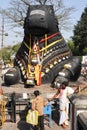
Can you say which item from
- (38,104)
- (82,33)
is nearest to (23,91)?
(38,104)

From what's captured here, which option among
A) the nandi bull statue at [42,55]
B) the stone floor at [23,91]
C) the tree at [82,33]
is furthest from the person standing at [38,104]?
the tree at [82,33]

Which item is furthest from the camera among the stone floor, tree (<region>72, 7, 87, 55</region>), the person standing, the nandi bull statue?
tree (<region>72, 7, 87, 55</region>)

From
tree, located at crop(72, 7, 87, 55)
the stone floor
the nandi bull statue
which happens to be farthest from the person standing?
tree, located at crop(72, 7, 87, 55)

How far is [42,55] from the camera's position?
1514 centimetres

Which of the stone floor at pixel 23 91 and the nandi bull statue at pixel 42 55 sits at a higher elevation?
the nandi bull statue at pixel 42 55

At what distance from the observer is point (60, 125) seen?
1151cm

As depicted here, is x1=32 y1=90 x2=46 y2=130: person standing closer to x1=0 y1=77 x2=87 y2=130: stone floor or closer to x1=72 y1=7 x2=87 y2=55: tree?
x1=0 y1=77 x2=87 y2=130: stone floor

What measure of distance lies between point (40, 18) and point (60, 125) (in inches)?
187

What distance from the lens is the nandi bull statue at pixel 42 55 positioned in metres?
14.7

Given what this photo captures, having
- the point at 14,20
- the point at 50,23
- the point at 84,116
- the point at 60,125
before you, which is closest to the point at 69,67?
the point at 50,23

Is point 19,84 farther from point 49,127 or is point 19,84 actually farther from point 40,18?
point 49,127

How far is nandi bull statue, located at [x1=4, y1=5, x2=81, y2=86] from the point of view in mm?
14711

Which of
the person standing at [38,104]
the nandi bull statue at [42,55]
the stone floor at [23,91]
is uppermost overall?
the nandi bull statue at [42,55]

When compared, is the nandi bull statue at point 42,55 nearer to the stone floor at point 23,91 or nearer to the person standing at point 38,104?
the stone floor at point 23,91
